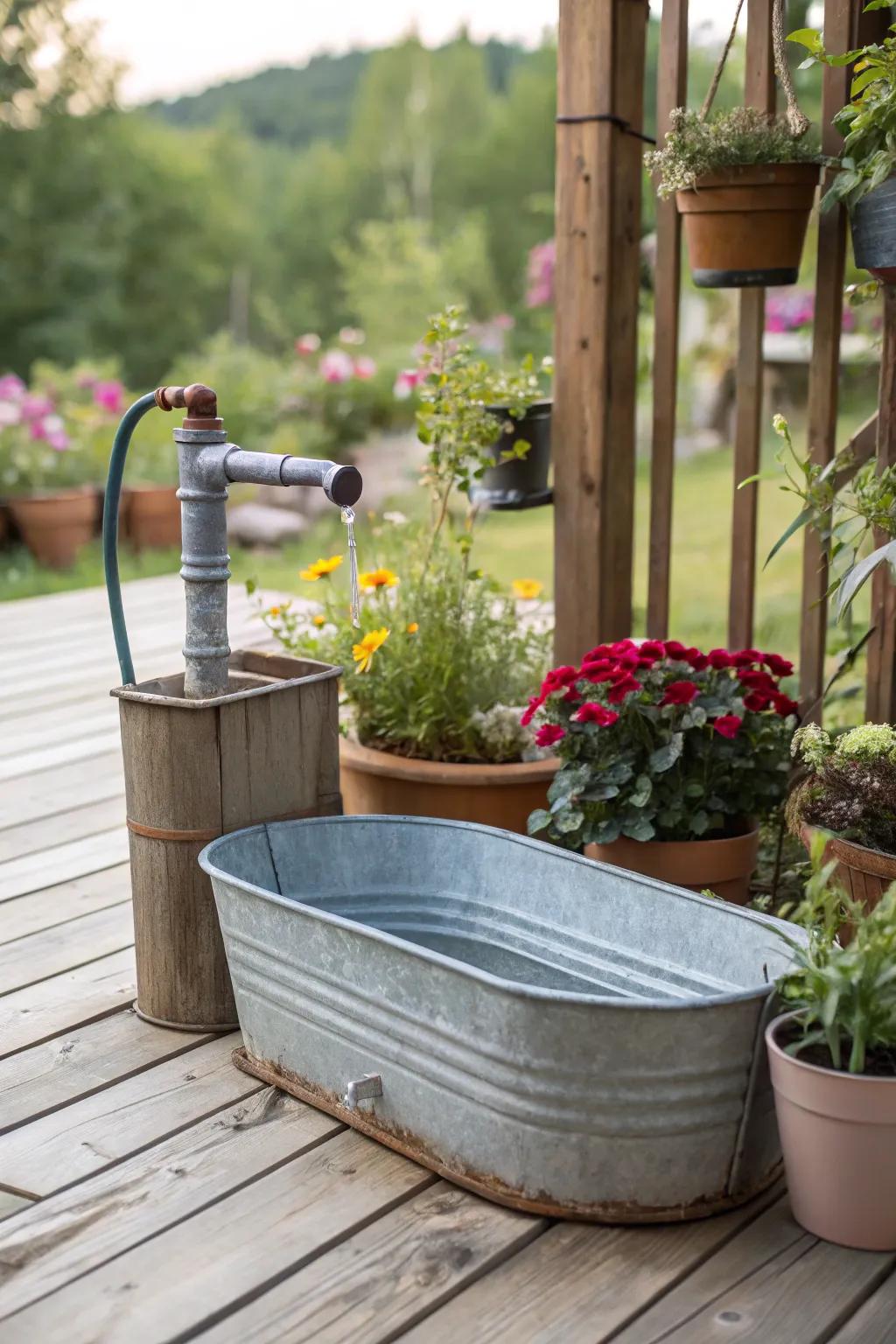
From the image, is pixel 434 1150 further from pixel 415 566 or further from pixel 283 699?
pixel 415 566

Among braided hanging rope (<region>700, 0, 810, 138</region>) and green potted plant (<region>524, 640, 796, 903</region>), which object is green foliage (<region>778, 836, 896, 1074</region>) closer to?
green potted plant (<region>524, 640, 796, 903</region>)

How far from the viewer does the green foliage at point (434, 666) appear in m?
2.76

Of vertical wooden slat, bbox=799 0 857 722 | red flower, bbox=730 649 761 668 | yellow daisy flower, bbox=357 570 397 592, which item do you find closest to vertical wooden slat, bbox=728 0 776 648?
vertical wooden slat, bbox=799 0 857 722

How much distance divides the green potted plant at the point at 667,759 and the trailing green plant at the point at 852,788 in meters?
0.15

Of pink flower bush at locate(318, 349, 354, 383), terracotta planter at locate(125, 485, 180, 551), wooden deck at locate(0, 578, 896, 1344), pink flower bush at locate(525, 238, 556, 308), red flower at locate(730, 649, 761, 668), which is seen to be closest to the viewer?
wooden deck at locate(0, 578, 896, 1344)

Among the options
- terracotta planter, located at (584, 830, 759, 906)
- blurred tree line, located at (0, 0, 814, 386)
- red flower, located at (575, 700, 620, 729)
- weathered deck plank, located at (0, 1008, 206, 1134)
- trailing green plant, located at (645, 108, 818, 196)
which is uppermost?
blurred tree line, located at (0, 0, 814, 386)

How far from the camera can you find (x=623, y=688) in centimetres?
230

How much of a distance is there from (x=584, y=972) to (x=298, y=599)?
9.83ft

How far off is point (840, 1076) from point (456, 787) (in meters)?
1.20

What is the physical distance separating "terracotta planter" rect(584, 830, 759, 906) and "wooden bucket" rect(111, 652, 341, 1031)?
520 millimetres

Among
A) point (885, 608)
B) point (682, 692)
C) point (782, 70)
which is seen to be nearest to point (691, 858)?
point (682, 692)

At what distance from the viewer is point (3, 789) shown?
3309 millimetres

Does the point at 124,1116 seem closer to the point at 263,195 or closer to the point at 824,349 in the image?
the point at 824,349

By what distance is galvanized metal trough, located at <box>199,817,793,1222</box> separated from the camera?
1.63m
